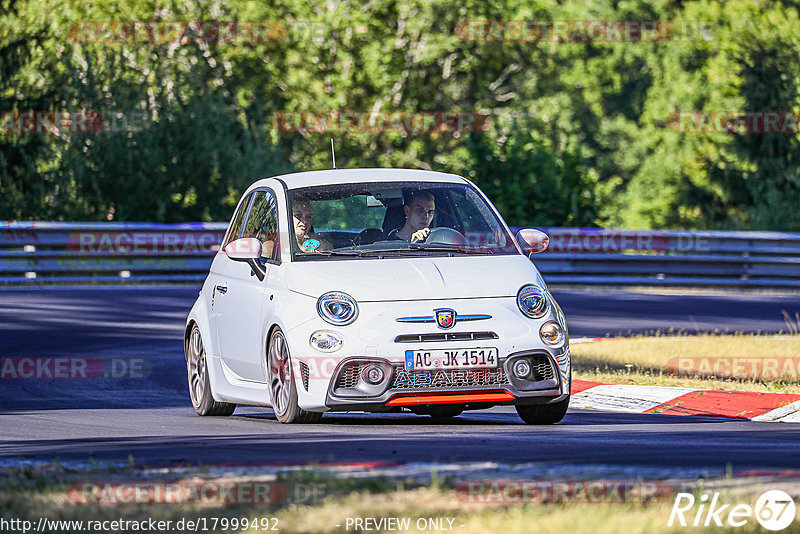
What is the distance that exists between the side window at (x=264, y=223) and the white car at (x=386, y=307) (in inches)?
0.7

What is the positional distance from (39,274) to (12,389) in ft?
33.9

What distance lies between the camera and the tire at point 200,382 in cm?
1116

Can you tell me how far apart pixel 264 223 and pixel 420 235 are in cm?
115

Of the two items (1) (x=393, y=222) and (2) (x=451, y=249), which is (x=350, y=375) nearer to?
(2) (x=451, y=249)

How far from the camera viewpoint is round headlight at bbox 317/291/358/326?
9234mm

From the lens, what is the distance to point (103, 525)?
18.6 ft

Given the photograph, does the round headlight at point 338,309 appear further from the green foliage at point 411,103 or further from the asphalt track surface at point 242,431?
the green foliage at point 411,103

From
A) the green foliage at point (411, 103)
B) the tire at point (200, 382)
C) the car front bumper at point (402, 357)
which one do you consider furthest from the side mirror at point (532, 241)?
the green foliage at point (411, 103)

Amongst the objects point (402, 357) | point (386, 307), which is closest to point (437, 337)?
point (402, 357)

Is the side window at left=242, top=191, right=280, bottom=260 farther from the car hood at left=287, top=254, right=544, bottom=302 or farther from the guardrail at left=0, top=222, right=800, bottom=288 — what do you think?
the guardrail at left=0, top=222, right=800, bottom=288

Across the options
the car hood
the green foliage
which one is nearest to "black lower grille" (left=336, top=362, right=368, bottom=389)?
the car hood

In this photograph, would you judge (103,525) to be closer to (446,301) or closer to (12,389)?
(446,301)

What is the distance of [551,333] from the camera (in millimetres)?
9492

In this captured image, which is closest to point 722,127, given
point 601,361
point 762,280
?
point 762,280
